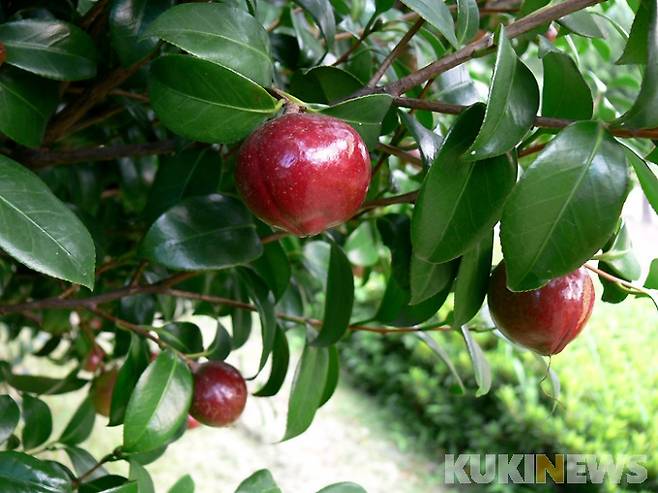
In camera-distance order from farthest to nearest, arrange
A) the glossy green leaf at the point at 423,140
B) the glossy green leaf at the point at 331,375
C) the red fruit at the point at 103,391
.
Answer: the red fruit at the point at 103,391
the glossy green leaf at the point at 331,375
the glossy green leaf at the point at 423,140

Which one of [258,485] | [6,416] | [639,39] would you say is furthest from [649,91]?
[6,416]

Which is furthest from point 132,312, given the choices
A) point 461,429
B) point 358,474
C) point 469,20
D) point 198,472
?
point 461,429

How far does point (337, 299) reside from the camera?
0.66 m

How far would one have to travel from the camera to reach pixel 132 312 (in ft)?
2.62

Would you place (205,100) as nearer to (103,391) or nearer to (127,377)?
(127,377)

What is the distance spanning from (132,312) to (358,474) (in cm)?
191

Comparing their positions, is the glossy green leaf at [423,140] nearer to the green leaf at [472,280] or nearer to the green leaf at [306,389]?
the green leaf at [472,280]

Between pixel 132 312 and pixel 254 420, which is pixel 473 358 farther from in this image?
pixel 254 420

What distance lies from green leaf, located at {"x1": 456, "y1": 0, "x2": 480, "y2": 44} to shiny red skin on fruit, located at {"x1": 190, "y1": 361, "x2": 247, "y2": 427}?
39cm

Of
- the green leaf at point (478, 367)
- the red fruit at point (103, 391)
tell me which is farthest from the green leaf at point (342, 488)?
the red fruit at point (103, 391)

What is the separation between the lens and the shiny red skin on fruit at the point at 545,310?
49cm

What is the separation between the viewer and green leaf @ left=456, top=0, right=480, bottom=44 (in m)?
0.49

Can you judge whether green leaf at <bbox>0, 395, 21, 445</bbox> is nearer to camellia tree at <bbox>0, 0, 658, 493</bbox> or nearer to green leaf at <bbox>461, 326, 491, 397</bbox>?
camellia tree at <bbox>0, 0, 658, 493</bbox>

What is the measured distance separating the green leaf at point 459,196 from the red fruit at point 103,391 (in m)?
0.71
